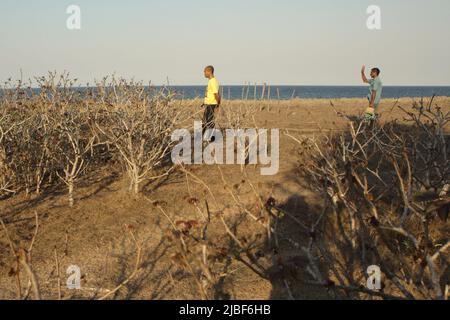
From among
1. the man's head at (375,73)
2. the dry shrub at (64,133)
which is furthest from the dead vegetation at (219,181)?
the man's head at (375,73)

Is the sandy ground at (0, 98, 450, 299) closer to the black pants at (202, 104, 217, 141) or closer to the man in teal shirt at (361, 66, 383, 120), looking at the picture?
the black pants at (202, 104, 217, 141)

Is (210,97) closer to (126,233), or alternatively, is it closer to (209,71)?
(209,71)

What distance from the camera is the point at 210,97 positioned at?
872cm

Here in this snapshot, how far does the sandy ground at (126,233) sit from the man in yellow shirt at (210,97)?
A: 1325 mm

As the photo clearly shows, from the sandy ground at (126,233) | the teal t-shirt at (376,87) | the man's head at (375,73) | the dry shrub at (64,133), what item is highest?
the man's head at (375,73)

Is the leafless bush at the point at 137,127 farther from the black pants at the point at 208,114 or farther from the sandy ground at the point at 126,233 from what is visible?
the black pants at the point at 208,114

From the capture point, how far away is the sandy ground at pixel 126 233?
4.25 meters

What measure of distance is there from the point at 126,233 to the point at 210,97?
3.99 m

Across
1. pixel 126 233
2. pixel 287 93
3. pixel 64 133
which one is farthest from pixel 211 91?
pixel 287 93

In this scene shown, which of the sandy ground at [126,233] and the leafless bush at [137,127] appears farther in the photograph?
the leafless bush at [137,127]

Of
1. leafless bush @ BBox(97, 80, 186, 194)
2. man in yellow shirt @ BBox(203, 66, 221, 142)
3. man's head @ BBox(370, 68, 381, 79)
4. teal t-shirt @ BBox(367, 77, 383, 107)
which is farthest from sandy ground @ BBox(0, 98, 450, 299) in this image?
man's head @ BBox(370, 68, 381, 79)

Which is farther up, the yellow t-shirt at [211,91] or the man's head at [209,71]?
the man's head at [209,71]
